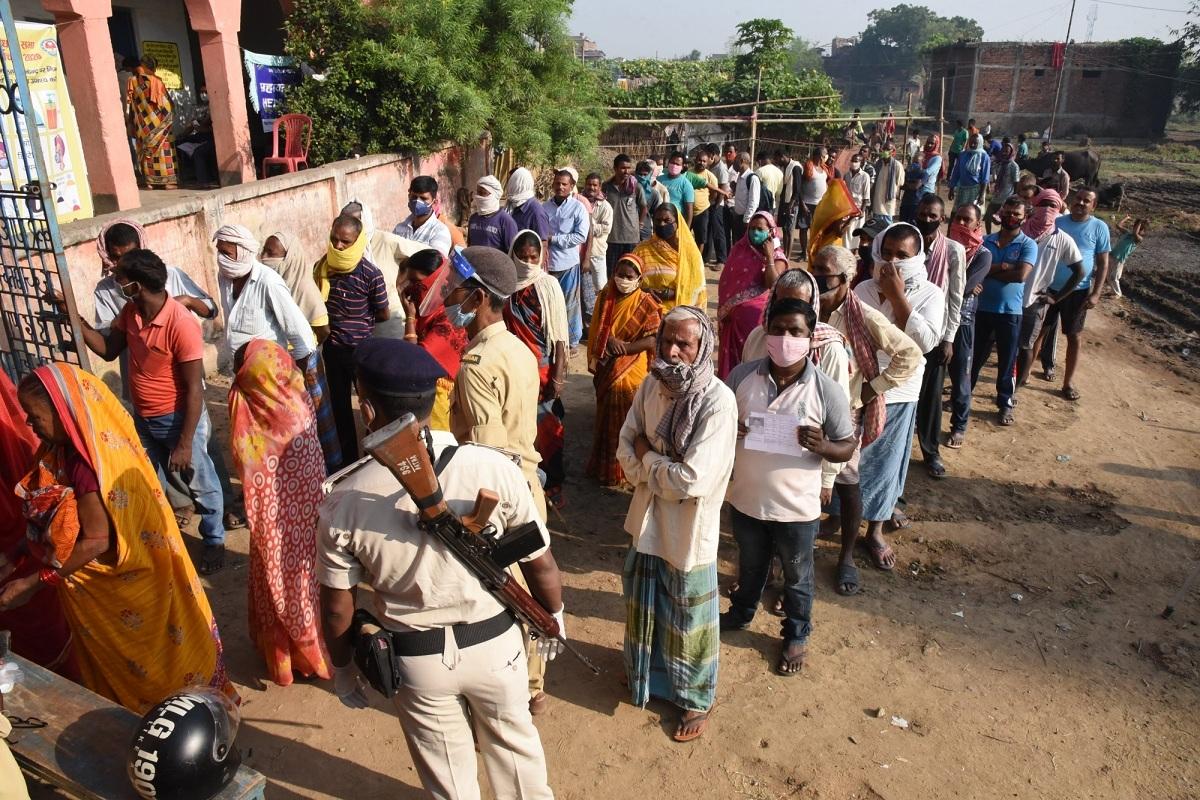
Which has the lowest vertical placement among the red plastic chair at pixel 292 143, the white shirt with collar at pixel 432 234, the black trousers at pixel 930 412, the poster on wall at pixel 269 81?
the black trousers at pixel 930 412

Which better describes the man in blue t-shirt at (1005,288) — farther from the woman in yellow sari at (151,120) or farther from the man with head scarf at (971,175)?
the woman in yellow sari at (151,120)

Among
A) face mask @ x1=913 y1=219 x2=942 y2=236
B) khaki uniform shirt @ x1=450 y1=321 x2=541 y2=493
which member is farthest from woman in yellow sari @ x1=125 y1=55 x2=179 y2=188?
face mask @ x1=913 y1=219 x2=942 y2=236

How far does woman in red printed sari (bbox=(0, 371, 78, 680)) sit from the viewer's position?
329 centimetres

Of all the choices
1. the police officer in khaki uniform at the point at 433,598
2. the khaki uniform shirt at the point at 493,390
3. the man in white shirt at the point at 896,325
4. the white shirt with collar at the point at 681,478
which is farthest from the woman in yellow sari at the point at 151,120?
the police officer in khaki uniform at the point at 433,598

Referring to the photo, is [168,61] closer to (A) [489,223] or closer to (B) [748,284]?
(A) [489,223]

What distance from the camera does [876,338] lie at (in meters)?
4.12

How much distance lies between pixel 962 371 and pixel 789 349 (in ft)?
11.4

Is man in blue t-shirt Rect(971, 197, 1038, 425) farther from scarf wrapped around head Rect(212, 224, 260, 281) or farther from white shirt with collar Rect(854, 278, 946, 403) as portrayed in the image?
scarf wrapped around head Rect(212, 224, 260, 281)

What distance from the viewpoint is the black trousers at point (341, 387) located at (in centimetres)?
523

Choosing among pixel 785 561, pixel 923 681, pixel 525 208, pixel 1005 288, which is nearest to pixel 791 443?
pixel 785 561

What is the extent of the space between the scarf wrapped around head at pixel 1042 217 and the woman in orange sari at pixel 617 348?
362 cm

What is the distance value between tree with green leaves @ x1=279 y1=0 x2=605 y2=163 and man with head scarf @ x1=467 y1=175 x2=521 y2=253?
16.3 ft

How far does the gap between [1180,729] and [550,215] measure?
583 centimetres

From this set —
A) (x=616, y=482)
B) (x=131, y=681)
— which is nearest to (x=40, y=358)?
(x=131, y=681)
